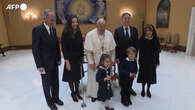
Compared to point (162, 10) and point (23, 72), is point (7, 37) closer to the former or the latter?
point (23, 72)

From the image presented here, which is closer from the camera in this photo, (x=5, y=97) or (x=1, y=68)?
(x=5, y=97)

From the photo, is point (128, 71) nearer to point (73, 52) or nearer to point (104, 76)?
point (104, 76)

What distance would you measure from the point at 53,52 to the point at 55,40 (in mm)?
194

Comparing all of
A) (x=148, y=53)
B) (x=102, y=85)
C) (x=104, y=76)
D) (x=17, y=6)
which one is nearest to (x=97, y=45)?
(x=104, y=76)

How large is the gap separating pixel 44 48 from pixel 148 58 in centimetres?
182

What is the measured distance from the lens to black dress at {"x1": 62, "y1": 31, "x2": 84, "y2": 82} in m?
2.34

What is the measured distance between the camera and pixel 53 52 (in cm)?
223

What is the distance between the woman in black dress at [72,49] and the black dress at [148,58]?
1125 mm

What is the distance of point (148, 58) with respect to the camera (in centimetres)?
260

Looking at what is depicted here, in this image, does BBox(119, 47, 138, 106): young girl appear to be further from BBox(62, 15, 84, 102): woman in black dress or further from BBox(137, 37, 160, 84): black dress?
BBox(62, 15, 84, 102): woman in black dress

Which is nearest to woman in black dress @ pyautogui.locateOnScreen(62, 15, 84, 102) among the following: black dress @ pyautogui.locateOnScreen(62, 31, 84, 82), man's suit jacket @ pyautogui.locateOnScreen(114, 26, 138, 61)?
black dress @ pyautogui.locateOnScreen(62, 31, 84, 82)

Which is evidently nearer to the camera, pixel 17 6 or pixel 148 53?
pixel 148 53

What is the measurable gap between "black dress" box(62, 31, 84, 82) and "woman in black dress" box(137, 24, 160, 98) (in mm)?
1129

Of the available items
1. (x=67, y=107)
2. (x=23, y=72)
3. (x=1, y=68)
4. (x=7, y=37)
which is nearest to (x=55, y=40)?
(x=67, y=107)
